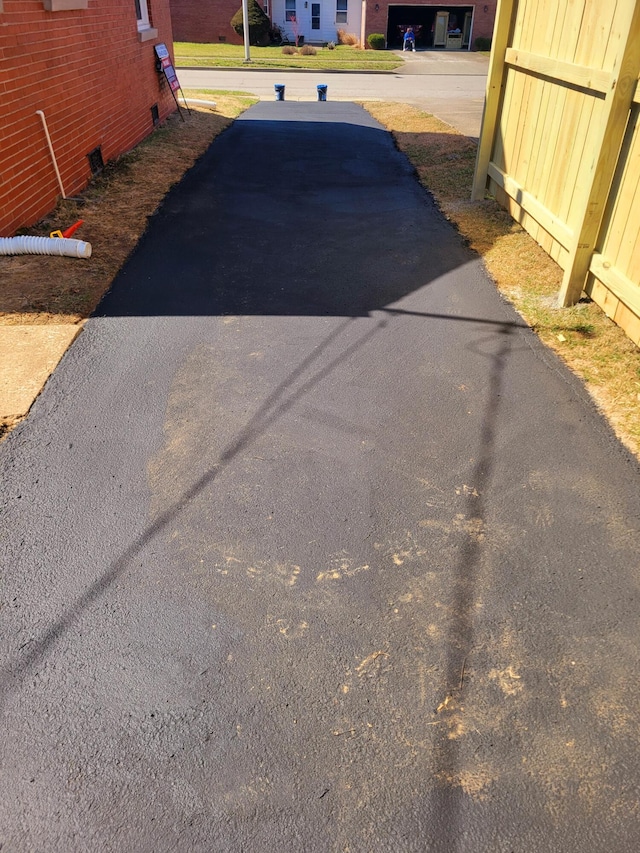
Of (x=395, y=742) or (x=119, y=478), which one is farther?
(x=119, y=478)

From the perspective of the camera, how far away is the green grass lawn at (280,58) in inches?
1160

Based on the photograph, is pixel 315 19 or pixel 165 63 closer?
pixel 165 63

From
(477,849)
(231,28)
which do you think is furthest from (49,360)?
(231,28)

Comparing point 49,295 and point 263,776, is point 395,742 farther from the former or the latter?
point 49,295

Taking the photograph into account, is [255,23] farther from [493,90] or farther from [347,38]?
[493,90]

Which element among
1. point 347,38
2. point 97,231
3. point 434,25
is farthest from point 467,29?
point 97,231

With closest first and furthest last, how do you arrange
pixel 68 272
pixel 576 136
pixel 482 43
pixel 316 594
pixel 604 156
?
1. pixel 316 594
2. pixel 604 156
3. pixel 576 136
4. pixel 68 272
5. pixel 482 43

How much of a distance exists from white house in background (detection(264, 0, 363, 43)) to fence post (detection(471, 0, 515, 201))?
4084 cm

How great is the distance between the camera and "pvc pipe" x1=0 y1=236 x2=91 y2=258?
6410mm

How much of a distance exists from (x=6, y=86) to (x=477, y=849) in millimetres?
7745

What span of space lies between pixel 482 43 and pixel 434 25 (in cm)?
382

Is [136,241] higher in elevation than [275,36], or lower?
lower

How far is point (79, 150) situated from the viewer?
8672 millimetres

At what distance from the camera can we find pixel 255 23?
3831 centimetres
